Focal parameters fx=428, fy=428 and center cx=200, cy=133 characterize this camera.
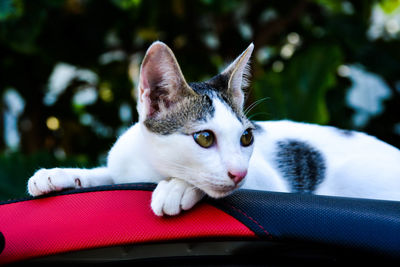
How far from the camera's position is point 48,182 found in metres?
0.91

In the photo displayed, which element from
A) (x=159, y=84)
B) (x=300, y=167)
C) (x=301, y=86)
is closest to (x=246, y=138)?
(x=159, y=84)

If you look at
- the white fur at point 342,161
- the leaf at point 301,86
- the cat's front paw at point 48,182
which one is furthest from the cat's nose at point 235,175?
the leaf at point 301,86

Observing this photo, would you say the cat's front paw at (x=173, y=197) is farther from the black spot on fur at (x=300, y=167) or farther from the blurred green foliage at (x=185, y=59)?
the blurred green foliage at (x=185, y=59)

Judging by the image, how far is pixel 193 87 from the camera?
1.06 meters

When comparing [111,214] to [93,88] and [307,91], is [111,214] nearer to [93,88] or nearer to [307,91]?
[307,91]

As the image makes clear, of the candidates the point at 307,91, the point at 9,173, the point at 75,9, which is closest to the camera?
the point at 9,173

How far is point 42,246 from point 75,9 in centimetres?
221

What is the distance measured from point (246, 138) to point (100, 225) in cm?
37

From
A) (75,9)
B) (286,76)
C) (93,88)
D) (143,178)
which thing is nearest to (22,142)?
(93,88)

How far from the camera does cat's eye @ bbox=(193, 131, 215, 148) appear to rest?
0.87 meters

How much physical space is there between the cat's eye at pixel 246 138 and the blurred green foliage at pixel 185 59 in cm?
109

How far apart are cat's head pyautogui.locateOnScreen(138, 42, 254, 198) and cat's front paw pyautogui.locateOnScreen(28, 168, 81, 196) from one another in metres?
0.20

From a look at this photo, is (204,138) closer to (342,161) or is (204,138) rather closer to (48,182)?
(48,182)

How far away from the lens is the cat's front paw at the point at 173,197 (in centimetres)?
77
